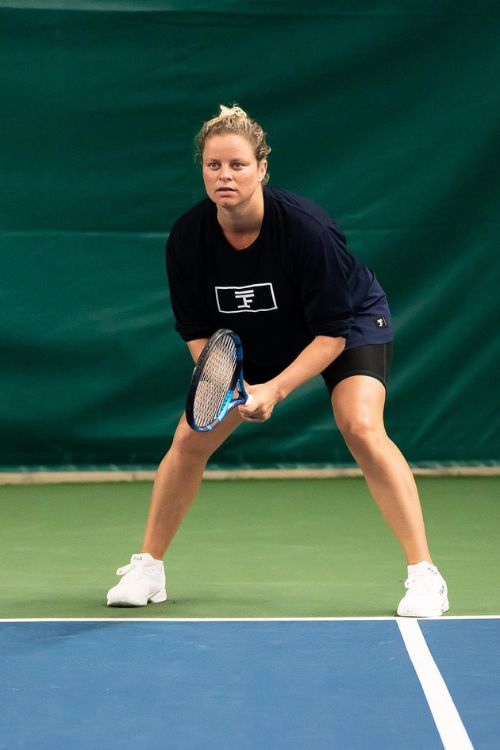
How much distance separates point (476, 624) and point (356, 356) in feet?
2.37

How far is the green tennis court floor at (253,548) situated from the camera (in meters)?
3.87

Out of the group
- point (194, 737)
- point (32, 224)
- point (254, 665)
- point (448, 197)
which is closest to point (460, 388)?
point (448, 197)

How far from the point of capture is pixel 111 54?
19.8 ft

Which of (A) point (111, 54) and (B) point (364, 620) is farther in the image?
(A) point (111, 54)

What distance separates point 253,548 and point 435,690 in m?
1.83

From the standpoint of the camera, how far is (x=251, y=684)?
3004mm

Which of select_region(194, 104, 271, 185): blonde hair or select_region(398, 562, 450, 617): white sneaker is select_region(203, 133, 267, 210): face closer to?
select_region(194, 104, 271, 185): blonde hair

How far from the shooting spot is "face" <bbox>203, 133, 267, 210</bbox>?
341cm

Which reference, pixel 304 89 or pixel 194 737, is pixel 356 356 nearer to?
pixel 194 737

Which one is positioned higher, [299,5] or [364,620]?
[299,5]

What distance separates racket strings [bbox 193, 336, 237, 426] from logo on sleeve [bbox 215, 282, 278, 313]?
192mm

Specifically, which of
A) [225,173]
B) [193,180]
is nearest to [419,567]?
[225,173]

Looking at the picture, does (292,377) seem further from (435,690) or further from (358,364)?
(435,690)

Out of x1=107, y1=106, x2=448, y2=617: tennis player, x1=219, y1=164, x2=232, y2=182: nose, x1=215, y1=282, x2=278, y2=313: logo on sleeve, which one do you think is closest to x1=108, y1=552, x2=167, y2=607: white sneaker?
x1=107, y1=106, x2=448, y2=617: tennis player
